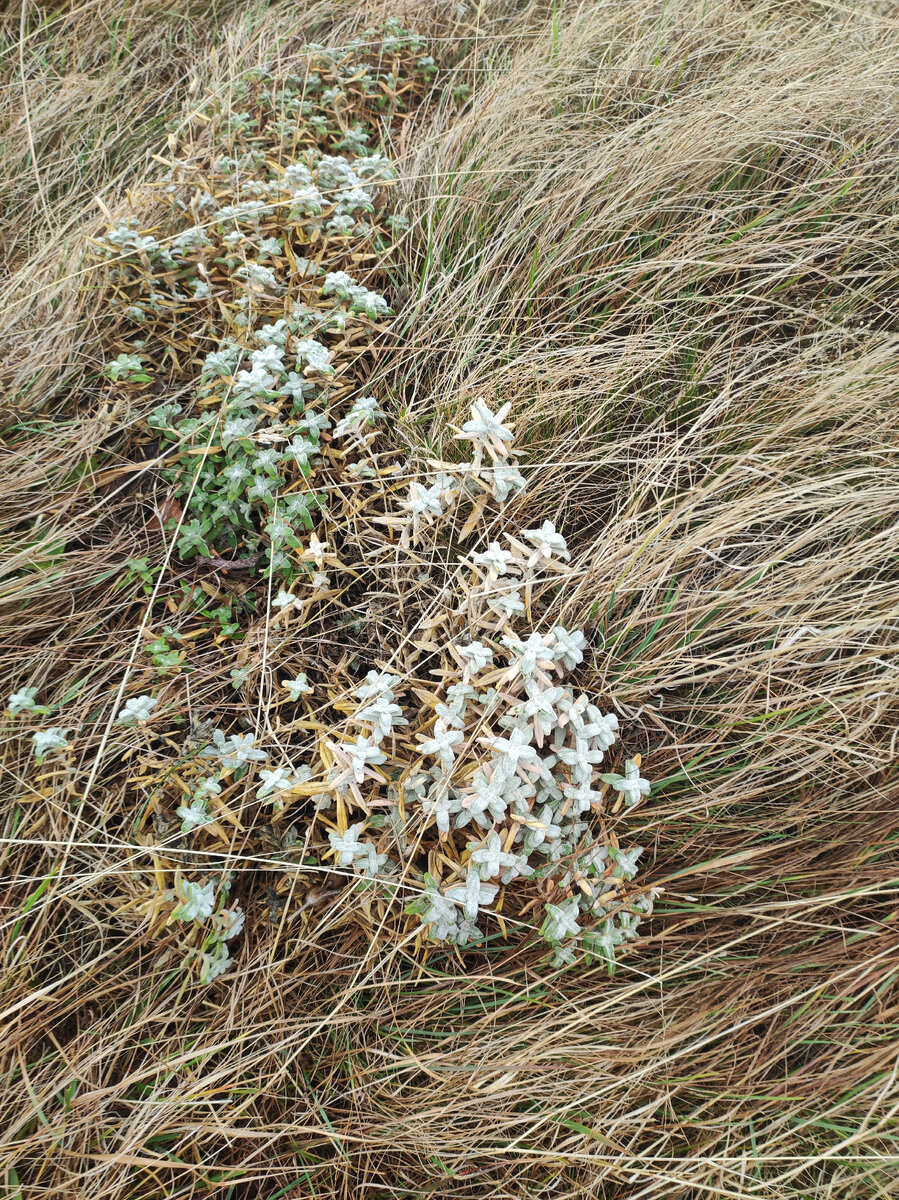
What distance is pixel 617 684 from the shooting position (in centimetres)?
162

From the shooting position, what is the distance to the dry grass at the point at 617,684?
1348 millimetres

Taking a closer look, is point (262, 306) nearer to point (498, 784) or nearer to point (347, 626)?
point (347, 626)

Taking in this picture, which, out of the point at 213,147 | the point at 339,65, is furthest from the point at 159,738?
the point at 339,65

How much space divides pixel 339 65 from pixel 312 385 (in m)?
1.50

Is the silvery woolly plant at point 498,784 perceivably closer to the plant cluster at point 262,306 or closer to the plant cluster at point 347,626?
the plant cluster at point 347,626

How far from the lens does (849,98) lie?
215 cm

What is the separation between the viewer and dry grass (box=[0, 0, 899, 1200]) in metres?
1.35

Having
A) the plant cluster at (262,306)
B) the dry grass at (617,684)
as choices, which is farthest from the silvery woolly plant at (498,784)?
the plant cluster at (262,306)

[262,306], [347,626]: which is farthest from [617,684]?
[262,306]

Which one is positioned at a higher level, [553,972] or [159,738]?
[159,738]

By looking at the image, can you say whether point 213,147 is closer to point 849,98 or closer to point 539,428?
point 539,428

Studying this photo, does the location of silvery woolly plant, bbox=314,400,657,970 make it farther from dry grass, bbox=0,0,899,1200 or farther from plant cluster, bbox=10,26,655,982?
dry grass, bbox=0,0,899,1200

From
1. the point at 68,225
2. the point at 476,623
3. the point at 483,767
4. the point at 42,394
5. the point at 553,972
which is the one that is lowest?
the point at 553,972

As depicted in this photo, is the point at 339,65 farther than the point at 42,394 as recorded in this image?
Yes
